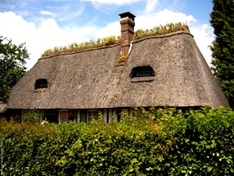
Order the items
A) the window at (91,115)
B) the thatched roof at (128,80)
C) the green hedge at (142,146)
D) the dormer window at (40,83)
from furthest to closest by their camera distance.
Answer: the dormer window at (40,83) < the window at (91,115) < the thatched roof at (128,80) < the green hedge at (142,146)

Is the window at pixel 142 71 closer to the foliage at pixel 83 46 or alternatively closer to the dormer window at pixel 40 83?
the foliage at pixel 83 46

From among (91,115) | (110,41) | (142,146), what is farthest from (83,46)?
(142,146)

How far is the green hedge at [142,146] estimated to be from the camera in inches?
218

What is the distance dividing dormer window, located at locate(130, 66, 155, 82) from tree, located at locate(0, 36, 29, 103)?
59.1ft

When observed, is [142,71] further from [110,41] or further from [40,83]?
[40,83]

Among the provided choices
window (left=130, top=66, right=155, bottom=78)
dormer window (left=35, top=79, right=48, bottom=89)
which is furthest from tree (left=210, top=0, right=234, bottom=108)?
dormer window (left=35, top=79, right=48, bottom=89)

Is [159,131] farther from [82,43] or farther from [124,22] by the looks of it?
A: [82,43]

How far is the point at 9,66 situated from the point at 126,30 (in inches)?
722

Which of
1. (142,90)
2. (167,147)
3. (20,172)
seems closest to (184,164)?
(167,147)

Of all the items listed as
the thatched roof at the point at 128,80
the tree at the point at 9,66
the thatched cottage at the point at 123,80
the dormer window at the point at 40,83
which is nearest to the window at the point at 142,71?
the thatched cottage at the point at 123,80

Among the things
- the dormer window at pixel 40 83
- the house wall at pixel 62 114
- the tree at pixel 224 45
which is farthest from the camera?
the dormer window at pixel 40 83

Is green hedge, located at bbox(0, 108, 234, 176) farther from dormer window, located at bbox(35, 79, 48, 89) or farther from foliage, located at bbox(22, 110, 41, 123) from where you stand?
dormer window, located at bbox(35, 79, 48, 89)

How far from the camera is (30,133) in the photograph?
8086 millimetres

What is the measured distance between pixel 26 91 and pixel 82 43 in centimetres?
A: 600
